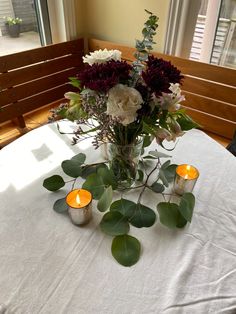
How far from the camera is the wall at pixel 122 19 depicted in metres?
1.66

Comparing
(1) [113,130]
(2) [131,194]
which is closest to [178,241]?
(2) [131,194]

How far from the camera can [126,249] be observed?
638 millimetres

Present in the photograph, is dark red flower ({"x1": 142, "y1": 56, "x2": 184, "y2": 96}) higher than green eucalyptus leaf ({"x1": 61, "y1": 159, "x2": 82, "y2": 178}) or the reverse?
higher

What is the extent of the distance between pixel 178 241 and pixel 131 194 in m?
0.20

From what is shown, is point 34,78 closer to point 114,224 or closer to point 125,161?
point 125,161

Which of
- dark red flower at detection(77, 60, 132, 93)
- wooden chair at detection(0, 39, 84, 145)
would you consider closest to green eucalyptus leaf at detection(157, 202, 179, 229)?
dark red flower at detection(77, 60, 132, 93)

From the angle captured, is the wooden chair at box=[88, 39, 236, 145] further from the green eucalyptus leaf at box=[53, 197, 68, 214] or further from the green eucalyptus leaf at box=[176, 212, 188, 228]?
the green eucalyptus leaf at box=[53, 197, 68, 214]

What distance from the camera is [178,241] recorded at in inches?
27.0

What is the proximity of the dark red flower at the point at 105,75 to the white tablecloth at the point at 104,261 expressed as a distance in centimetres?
36

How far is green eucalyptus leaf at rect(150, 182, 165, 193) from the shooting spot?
2.71 ft

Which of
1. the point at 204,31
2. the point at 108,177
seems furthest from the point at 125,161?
the point at 204,31

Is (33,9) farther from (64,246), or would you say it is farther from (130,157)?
(64,246)

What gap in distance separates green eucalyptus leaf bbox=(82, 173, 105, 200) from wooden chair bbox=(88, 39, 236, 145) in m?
1.14

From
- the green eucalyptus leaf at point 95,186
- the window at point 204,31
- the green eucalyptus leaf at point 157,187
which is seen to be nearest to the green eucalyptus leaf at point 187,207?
the green eucalyptus leaf at point 157,187
